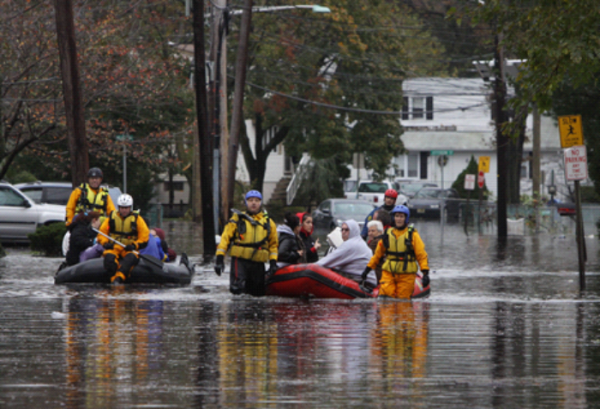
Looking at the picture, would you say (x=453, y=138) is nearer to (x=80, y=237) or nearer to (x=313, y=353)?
(x=80, y=237)

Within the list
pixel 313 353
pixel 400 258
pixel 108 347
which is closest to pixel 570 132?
pixel 400 258

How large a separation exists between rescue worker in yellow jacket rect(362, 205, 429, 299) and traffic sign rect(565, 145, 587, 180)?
4499mm

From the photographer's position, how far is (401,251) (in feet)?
44.7

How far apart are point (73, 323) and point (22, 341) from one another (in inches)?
57.9

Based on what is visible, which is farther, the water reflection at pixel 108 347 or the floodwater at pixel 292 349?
the water reflection at pixel 108 347

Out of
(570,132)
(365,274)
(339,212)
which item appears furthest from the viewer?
(339,212)

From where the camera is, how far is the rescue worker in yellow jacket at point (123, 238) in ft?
53.2

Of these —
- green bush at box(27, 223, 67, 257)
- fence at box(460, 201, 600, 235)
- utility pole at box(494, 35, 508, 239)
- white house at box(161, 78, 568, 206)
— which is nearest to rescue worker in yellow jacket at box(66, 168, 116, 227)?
green bush at box(27, 223, 67, 257)

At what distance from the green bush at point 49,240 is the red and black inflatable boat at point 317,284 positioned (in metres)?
10.4

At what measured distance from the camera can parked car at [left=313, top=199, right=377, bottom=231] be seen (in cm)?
3803

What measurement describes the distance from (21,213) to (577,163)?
14789 mm

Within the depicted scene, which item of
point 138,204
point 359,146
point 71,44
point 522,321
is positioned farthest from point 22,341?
point 359,146

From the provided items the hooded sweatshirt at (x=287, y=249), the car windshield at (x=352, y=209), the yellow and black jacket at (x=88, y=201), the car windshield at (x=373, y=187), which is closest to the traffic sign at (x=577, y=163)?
the hooded sweatshirt at (x=287, y=249)

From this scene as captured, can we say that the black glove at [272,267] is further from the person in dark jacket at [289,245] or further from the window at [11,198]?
the window at [11,198]
